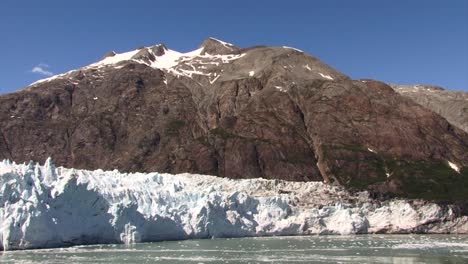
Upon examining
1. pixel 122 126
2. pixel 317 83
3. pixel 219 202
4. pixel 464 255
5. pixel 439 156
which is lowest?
pixel 464 255

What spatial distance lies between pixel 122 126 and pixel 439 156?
85.6 m

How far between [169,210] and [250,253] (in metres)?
18.1

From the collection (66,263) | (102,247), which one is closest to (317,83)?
(102,247)

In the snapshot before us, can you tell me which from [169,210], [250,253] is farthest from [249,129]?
[250,253]

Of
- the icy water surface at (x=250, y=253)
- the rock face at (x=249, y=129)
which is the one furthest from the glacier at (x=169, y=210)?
the rock face at (x=249, y=129)

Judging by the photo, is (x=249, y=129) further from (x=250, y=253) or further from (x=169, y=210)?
(x=250, y=253)

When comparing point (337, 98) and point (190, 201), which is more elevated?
point (337, 98)

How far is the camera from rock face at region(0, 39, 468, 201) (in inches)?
5536

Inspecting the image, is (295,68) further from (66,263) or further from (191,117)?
(66,263)

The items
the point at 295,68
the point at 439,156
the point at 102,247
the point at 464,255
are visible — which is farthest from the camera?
the point at 295,68

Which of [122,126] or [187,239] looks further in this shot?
[122,126]

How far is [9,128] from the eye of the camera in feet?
548

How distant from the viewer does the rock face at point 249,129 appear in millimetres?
140625

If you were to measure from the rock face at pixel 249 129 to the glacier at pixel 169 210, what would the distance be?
95.8ft
